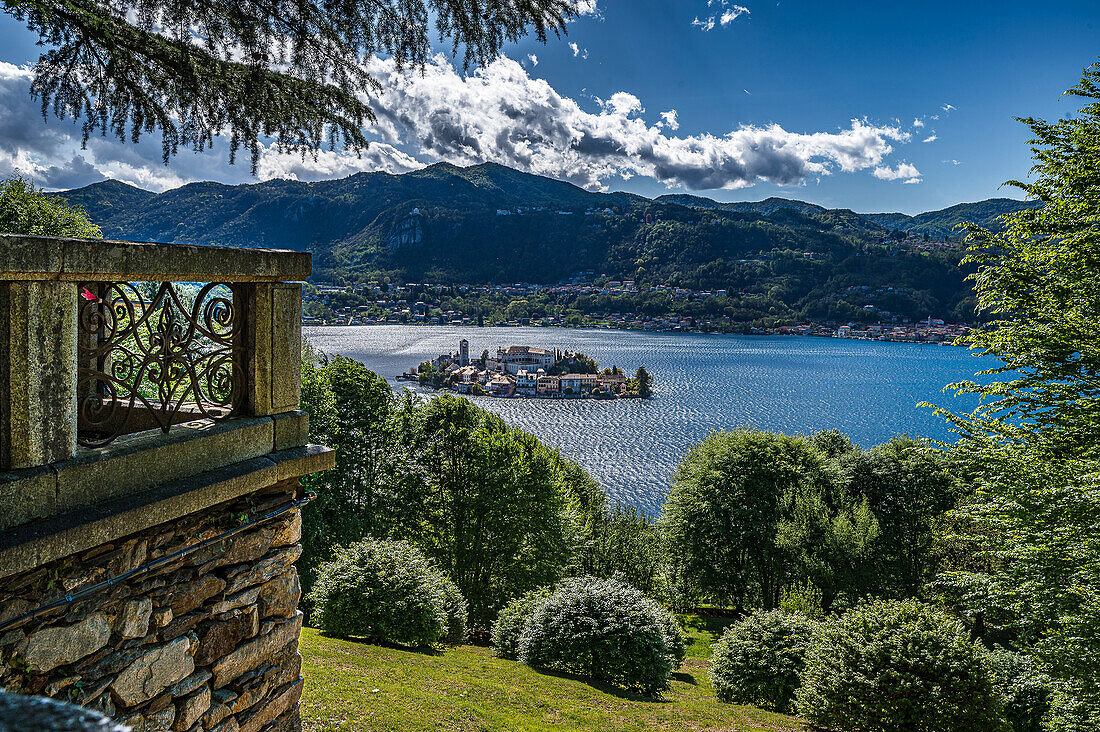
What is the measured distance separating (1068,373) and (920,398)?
235 feet

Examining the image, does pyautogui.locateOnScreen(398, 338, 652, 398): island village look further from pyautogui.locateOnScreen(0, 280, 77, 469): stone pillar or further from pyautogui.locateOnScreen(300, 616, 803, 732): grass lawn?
pyautogui.locateOnScreen(0, 280, 77, 469): stone pillar

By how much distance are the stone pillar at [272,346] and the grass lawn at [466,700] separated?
18.1 feet

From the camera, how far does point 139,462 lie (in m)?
3.13

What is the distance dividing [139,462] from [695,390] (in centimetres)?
8079

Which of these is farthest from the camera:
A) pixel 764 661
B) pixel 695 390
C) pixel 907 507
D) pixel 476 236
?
pixel 476 236

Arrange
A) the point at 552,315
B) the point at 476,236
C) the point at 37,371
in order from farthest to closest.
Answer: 1. the point at 476,236
2. the point at 552,315
3. the point at 37,371

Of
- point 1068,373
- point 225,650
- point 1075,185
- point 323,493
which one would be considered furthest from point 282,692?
point 323,493

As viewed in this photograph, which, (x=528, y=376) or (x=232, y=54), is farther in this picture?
(x=528, y=376)

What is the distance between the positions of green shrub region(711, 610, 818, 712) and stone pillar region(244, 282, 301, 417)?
1472 centimetres

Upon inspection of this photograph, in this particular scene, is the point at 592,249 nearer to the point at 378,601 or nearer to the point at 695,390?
the point at 695,390

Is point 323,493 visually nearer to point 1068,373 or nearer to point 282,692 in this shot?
point 282,692

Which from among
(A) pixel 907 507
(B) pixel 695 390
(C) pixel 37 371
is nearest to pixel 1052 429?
(C) pixel 37 371

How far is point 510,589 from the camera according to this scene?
21938mm

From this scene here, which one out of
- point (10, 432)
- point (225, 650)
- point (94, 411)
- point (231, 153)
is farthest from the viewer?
point (231, 153)
